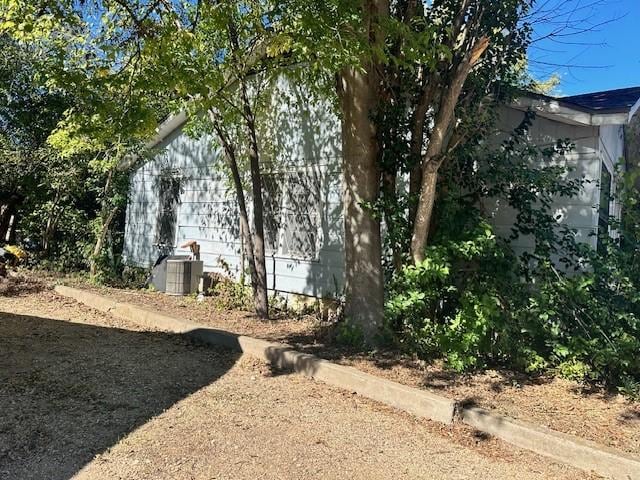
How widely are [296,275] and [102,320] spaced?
9.99ft

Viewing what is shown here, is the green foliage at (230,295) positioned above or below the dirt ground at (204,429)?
above

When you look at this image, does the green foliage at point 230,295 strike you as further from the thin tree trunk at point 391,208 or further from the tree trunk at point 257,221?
the thin tree trunk at point 391,208

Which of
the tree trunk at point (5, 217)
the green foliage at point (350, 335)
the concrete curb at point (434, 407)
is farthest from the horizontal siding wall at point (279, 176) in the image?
the tree trunk at point (5, 217)

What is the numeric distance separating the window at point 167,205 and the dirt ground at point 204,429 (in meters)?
6.03

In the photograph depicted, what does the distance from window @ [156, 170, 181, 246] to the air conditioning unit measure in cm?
176

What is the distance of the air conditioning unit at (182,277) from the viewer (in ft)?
33.9

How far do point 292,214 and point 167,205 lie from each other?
4208mm

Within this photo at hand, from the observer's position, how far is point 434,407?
462 cm

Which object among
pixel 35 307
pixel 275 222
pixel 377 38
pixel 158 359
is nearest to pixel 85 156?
pixel 35 307

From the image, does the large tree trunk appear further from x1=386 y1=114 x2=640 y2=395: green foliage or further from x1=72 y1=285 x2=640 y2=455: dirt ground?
x1=72 y1=285 x2=640 y2=455: dirt ground

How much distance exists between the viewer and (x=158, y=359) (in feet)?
20.4

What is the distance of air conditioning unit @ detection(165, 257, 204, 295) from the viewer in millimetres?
10320

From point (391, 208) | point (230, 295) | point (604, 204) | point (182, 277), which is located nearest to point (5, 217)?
point (182, 277)

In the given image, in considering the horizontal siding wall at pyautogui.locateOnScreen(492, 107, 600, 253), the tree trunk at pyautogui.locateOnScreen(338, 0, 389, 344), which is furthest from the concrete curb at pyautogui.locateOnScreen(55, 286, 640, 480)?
the horizontal siding wall at pyautogui.locateOnScreen(492, 107, 600, 253)
